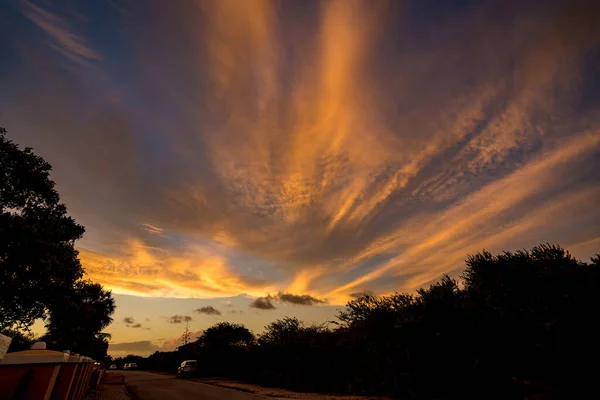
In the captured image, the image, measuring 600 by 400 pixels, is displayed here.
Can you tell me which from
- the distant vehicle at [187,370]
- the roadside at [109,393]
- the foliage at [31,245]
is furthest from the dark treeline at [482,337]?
the distant vehicle at [187,370]

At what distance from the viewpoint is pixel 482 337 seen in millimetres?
12852

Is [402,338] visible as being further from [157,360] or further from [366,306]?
[157,360]

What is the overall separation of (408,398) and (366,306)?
5.03 meters

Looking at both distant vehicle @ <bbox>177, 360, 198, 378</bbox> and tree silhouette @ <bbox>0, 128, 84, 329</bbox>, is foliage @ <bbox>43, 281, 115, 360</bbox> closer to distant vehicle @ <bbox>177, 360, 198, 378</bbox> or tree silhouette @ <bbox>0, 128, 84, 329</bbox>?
tree silhouette @ <bbox>0, 128, 84, 329</bbox>

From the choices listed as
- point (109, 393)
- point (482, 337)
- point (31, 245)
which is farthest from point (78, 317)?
point (482, 337)

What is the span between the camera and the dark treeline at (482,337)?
397 inches

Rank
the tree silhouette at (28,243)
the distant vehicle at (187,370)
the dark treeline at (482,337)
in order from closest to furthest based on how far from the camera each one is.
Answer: the dark treeline at (482,337) < the tree silhouette at (28,243) < the distant vehicle at (187,370)

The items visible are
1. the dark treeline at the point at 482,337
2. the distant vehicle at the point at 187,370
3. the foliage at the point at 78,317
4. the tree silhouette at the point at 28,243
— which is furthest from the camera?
→ the distant vehicle at the point at 187,370

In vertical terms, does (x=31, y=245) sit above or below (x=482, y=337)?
above

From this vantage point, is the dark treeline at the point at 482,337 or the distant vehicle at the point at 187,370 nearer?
the dark treeline at the point at 482,337

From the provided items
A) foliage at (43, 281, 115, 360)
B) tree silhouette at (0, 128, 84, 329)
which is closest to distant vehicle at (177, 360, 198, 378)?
foliage at (43, 281, 115, 360)

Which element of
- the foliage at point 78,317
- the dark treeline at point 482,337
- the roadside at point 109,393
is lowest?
the roadside at point 109,393

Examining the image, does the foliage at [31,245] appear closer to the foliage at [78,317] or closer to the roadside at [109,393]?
the foliage at [78,317]

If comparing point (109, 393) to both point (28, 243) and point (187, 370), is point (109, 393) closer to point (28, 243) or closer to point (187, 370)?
point (28, 243)
